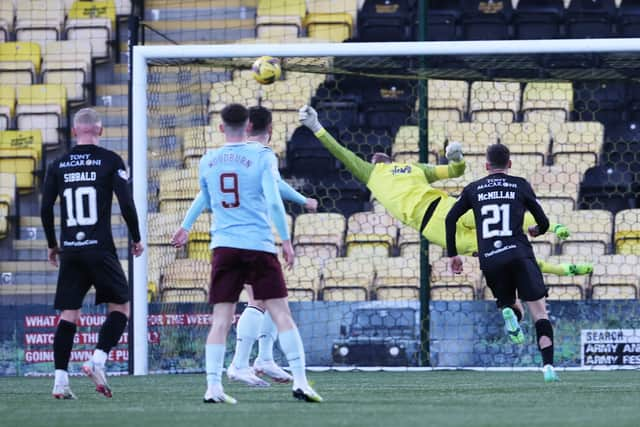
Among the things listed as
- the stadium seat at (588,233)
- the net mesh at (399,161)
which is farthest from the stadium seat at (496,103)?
the stadium seat at (588,233)

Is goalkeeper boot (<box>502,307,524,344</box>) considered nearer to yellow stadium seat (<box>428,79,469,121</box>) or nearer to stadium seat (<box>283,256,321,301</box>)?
stadium seat (<box>283,256,321,301</box>)

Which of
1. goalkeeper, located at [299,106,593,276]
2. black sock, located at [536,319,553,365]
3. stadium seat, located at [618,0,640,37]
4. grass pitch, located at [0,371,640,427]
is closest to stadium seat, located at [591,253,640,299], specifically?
goalkeeper, located at [299,106,593,276]

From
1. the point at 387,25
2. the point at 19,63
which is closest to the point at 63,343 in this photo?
the point at 387,25

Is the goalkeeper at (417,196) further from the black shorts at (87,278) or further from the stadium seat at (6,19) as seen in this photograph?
the stadium seat at (6,19)

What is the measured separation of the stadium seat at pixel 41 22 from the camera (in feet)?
58.1

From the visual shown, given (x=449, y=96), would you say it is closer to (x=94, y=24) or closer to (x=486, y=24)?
(x=486, y=24)

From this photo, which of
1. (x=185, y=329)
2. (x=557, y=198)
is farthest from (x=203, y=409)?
(x=557, y=198)

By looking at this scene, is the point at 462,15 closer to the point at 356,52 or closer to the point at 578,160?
the point at 578,160

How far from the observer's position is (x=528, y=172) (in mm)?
14719

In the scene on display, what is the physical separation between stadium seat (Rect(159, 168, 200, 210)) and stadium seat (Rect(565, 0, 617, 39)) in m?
5.32

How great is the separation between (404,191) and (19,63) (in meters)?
7.12

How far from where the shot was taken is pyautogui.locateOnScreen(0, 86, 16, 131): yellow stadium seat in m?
16.5

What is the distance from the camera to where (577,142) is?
15070 millimetres

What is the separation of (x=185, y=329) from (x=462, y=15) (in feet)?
20.4
